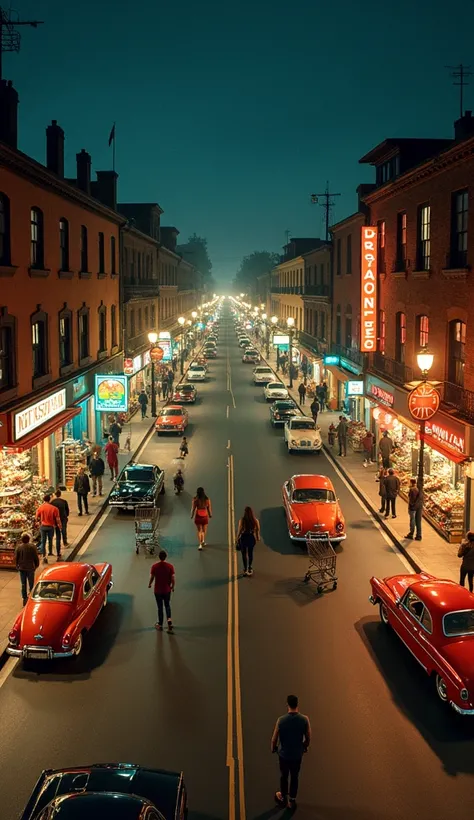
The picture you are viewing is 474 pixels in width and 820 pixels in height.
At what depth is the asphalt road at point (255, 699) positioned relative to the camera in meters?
9.42

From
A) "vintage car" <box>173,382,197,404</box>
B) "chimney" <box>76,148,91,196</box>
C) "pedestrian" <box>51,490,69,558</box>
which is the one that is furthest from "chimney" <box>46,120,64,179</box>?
"vintage car" <box>173,382,197,404</box>

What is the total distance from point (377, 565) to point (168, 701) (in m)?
7.83

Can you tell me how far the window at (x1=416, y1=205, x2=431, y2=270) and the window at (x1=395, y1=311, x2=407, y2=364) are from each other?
2.60m

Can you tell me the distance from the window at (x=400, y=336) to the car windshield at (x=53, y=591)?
17.2 meters

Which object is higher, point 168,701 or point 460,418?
point 460,418

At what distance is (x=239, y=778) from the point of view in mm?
9562

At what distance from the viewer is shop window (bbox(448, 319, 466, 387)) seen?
68.2 feet

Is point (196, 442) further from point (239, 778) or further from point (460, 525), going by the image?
point (239, 778)

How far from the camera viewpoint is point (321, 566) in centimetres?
1650

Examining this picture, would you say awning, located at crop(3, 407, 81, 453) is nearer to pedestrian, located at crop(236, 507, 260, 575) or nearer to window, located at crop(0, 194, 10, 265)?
window, located at crop(0, 194, 10, 265)

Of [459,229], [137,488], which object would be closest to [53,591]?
[137,488]

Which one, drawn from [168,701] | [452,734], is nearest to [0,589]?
[168,701]

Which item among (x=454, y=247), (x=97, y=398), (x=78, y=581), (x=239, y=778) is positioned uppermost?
(x=454, y=247)

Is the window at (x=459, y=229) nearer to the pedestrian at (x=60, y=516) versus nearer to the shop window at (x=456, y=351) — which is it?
the shop window at (x=456, y=351)
